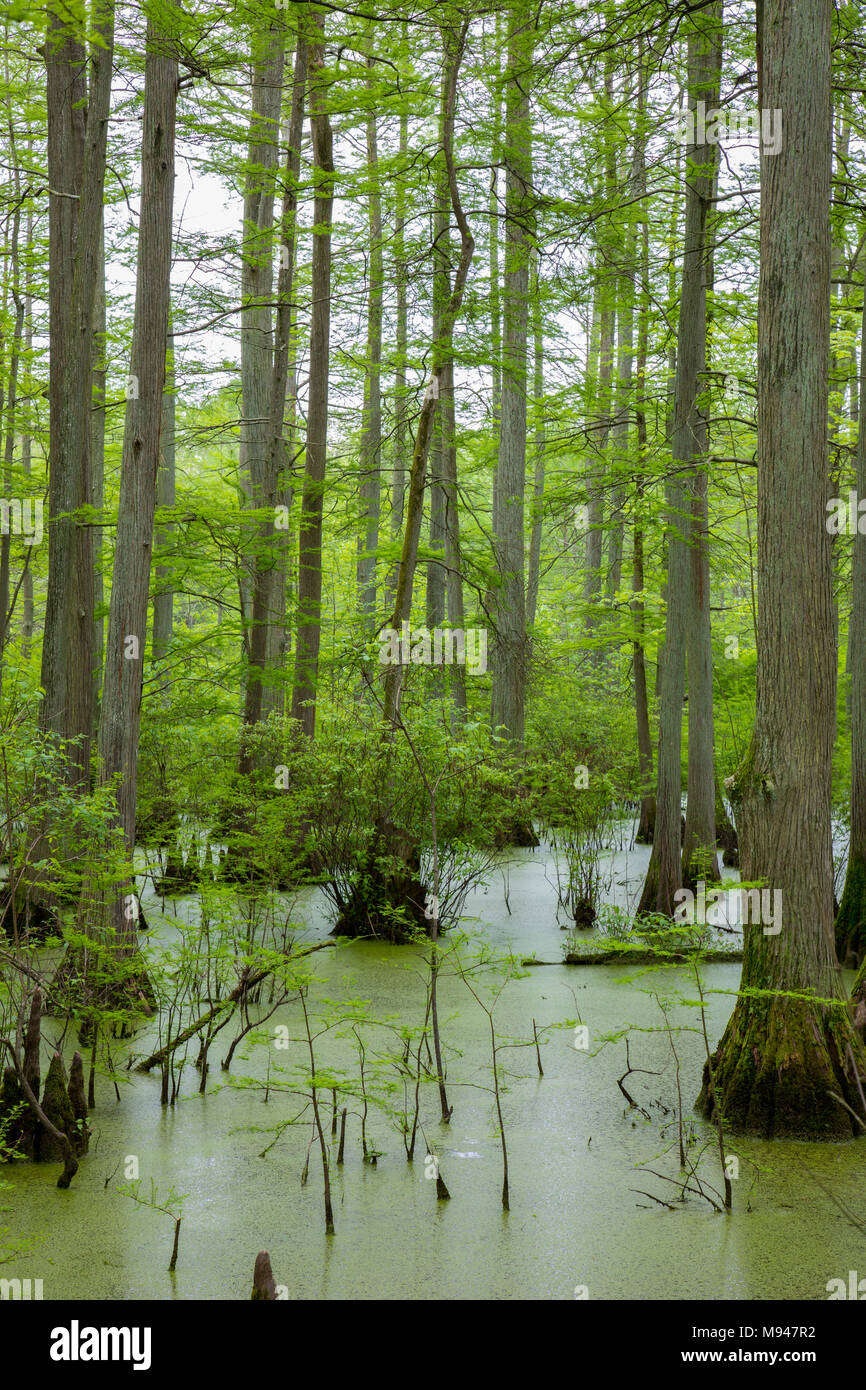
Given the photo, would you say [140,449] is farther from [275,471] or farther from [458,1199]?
[458,1199]

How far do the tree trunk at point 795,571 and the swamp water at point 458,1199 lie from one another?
69 cm

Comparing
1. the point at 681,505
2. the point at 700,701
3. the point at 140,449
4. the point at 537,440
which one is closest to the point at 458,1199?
the point at 140,449

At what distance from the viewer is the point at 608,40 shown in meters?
7.00

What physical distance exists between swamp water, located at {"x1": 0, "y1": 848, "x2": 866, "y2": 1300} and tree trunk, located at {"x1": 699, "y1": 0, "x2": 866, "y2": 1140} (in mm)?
692

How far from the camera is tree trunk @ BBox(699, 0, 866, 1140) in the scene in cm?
492

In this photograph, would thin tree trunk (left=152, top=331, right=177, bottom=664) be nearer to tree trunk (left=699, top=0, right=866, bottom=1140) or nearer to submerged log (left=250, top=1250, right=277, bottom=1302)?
tree trunk (left=699, top=0, right=866, bottom=1140)

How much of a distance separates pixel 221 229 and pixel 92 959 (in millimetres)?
8482

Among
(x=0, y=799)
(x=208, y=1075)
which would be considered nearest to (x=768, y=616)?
(x=208, y=1075)

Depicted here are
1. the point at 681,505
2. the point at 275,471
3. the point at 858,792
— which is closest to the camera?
the point at 858,792

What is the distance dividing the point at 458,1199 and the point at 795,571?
9.83 feet

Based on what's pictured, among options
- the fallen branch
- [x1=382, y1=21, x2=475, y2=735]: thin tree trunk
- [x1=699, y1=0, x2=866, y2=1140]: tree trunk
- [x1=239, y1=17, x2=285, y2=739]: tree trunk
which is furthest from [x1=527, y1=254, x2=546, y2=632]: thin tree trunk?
the fallen branch

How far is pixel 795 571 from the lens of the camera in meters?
4.95
